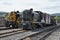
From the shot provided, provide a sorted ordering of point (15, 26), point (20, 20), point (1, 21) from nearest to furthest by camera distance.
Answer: point (20, 20) → point (15, 26) → point (1, 21)

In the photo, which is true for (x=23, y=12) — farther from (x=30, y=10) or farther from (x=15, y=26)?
(x=15, y=26)

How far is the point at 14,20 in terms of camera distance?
30.9 metres

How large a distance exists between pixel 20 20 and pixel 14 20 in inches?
82.9

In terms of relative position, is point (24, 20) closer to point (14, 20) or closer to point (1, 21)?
point (14, 20)

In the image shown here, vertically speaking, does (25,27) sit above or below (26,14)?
below

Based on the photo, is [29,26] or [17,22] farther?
[17,22]

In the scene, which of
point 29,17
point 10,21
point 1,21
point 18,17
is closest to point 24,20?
point 29,17

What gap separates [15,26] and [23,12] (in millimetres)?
4563

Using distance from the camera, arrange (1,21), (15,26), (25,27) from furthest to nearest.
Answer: (1,21), (15,26), (25,27)

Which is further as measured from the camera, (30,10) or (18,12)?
(18,12)

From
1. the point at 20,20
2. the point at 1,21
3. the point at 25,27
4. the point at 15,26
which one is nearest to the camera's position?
the point at 25,27

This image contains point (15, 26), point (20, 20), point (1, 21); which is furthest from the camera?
point (1, 21)

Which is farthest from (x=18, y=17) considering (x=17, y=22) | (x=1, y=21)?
(x=1, y=21)

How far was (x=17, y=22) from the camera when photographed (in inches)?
1203
